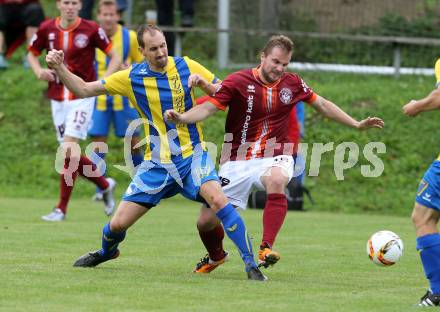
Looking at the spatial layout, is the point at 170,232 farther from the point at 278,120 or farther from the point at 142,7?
the point at 142,7

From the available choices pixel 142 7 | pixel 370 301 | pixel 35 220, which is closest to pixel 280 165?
pixel 370 301

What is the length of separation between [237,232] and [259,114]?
4.24 feet

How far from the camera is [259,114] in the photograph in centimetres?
862

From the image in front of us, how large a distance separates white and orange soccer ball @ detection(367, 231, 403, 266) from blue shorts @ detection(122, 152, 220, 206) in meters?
1.31

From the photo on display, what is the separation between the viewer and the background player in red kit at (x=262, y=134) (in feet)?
27.2

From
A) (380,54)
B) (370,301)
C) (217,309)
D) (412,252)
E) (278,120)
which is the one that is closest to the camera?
(217,309)

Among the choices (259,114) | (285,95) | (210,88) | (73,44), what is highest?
(210,88)

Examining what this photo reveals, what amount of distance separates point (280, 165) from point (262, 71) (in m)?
0.77

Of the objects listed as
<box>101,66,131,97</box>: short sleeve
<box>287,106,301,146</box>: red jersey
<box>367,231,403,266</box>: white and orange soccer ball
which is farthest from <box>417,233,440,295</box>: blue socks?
<box>287,106,301,146</box>: red jersey

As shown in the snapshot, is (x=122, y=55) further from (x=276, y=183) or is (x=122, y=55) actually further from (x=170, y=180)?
(x=170, y=180)

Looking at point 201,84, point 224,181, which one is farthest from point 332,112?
point 201,84

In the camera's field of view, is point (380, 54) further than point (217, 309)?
Yes

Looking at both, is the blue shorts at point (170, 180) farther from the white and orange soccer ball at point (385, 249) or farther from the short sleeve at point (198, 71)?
the white and orange soccer ball at point (385, 249)

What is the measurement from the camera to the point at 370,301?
267 inches
